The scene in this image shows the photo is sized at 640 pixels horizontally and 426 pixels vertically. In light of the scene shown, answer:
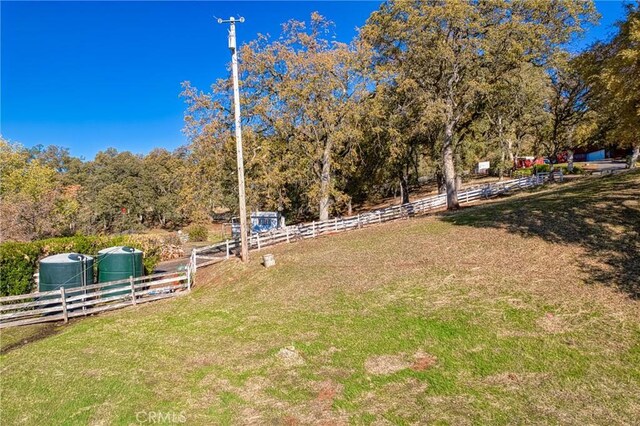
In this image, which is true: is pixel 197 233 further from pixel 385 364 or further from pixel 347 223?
pixel 385 364

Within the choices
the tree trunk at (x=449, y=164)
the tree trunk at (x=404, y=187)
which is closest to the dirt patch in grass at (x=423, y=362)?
the tree trunk at (x=449, y=164)

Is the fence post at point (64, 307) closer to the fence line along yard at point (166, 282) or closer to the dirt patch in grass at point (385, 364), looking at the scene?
the fence line along yard at point (166, 282)

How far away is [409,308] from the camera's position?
971cm

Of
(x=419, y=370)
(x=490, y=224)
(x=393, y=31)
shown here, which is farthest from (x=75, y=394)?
(x=393, y=31)

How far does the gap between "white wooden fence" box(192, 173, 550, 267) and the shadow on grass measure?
6733mm

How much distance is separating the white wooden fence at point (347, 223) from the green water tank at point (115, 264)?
8.74ft

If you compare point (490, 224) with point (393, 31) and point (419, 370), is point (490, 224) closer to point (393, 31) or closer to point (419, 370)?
point (419, 370)

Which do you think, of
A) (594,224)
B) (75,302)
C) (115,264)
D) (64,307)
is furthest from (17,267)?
(594,224)

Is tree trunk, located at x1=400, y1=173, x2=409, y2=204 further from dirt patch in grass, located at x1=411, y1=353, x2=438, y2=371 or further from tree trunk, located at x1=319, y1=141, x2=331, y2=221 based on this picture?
dirt patch in grass, located at x1=411, y1=353, x2=438, y2=371

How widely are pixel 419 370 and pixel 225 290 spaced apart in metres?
8.84

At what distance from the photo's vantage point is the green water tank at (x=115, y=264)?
52.7 feet
